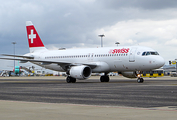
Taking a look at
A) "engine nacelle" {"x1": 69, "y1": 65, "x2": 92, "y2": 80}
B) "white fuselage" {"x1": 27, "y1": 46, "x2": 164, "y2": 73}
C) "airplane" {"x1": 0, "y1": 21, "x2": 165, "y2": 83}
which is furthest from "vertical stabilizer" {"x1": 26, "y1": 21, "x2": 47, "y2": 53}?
"engine nacelle" {"x1": 69, "y1": 65, "x2": 92, "y2": 80}

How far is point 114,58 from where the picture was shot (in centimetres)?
3719

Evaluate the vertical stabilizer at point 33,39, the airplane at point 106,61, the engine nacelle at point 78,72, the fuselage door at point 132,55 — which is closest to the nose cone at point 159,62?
the airplane at point 106,61

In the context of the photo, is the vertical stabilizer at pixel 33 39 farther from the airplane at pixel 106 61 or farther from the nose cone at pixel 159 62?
the nose cone at pixel 159 62

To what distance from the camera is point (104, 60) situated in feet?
125

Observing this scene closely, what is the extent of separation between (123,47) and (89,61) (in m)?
5.07

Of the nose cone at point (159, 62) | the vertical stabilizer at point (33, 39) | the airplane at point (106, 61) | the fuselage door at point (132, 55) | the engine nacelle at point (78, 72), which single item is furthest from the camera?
the vertical stabilizer at point (33, 39)

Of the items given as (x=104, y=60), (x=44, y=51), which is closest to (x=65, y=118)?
(x=104, y=60)

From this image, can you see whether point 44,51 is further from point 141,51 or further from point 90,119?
point 90,119

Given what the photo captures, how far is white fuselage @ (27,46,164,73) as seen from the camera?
3506 cm

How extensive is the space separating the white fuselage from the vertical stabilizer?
5592 mm

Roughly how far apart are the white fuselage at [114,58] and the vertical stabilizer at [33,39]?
5.59 m

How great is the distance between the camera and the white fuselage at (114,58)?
1380 inches

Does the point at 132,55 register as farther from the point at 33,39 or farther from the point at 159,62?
the point at 33,39

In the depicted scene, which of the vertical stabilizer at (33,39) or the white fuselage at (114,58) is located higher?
the vertical stabilizer at (33,39)
